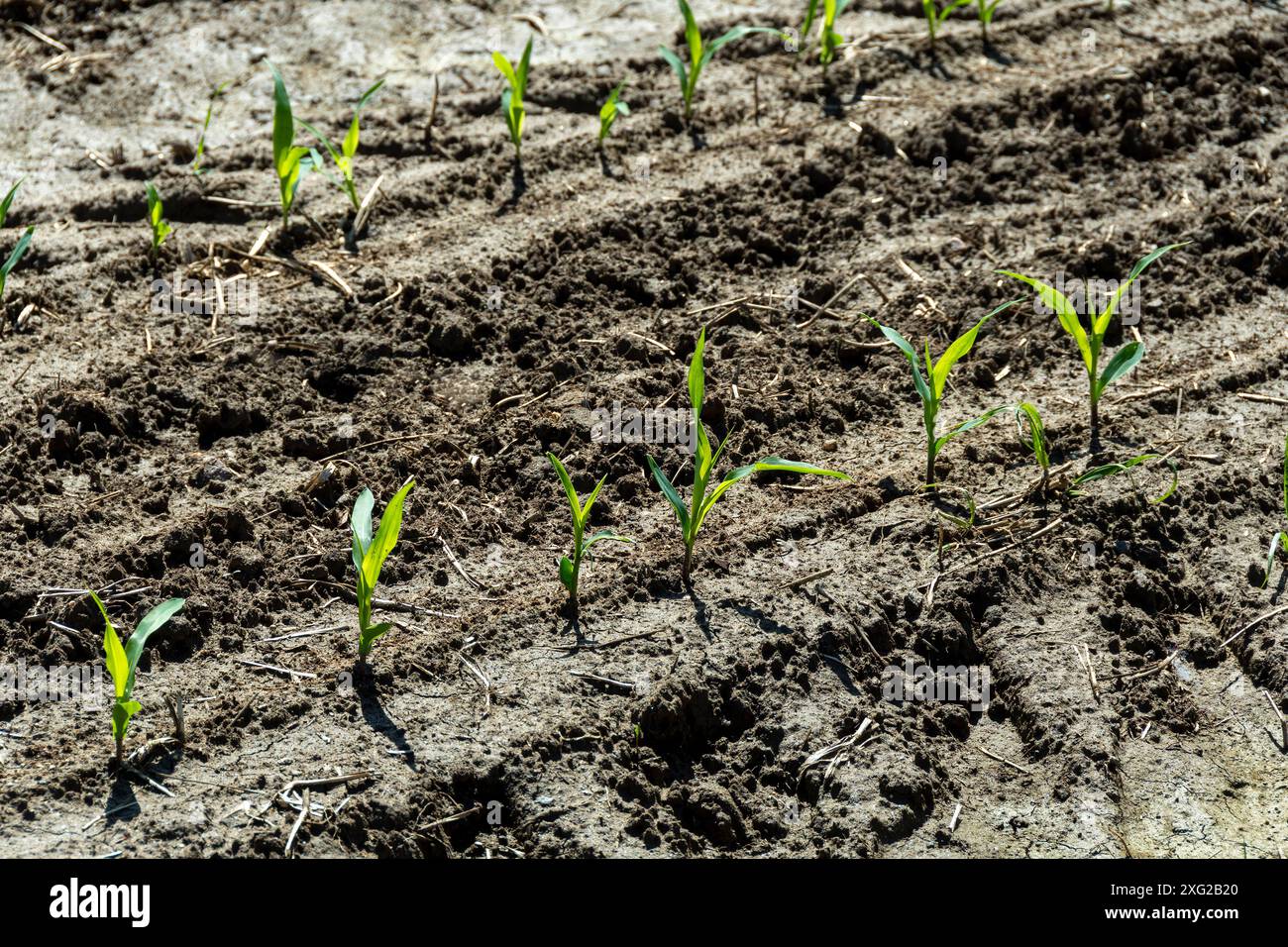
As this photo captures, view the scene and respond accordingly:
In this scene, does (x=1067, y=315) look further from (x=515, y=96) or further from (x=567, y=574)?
(x=515, y=96)

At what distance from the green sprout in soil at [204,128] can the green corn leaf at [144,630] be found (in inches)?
86.5

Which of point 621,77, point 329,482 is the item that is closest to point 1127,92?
point 621,77

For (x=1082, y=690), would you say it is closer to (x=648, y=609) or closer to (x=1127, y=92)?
(x=648, y=609)

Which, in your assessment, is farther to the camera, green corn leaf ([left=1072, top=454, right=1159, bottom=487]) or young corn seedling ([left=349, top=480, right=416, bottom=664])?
green corn leaf ([left=1072, top=454, right=1159, bottom=487])

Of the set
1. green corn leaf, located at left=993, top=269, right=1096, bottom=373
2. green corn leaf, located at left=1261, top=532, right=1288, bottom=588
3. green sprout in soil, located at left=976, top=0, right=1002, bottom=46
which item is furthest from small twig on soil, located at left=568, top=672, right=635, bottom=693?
green sprout in soil, located at left=976, top=0, right=1002, bottom=46

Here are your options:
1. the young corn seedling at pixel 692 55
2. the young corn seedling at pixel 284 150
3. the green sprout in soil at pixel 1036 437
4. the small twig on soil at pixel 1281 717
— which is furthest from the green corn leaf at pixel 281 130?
the small twig on soil at pixel 1281 717

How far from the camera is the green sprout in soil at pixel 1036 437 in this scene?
3604 mm

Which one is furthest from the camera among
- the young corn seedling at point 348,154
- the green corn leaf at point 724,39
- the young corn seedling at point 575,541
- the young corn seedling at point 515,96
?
the green corn leaf at point 724,39

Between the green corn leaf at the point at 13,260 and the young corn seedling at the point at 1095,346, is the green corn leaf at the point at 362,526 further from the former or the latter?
the young corn seedling at the point at 1095,346

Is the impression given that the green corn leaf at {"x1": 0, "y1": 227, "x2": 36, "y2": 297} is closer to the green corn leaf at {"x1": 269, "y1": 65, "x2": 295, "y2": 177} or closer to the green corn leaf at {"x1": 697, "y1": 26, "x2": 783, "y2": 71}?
the green corn leaf at {"x1": 269, "y1": 65, "x2": 295, "y2": 177}

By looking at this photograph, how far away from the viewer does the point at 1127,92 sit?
5.06m

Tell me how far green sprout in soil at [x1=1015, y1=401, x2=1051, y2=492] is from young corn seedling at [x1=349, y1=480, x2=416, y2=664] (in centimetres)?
171

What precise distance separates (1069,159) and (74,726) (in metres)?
3.91

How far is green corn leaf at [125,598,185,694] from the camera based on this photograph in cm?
289
